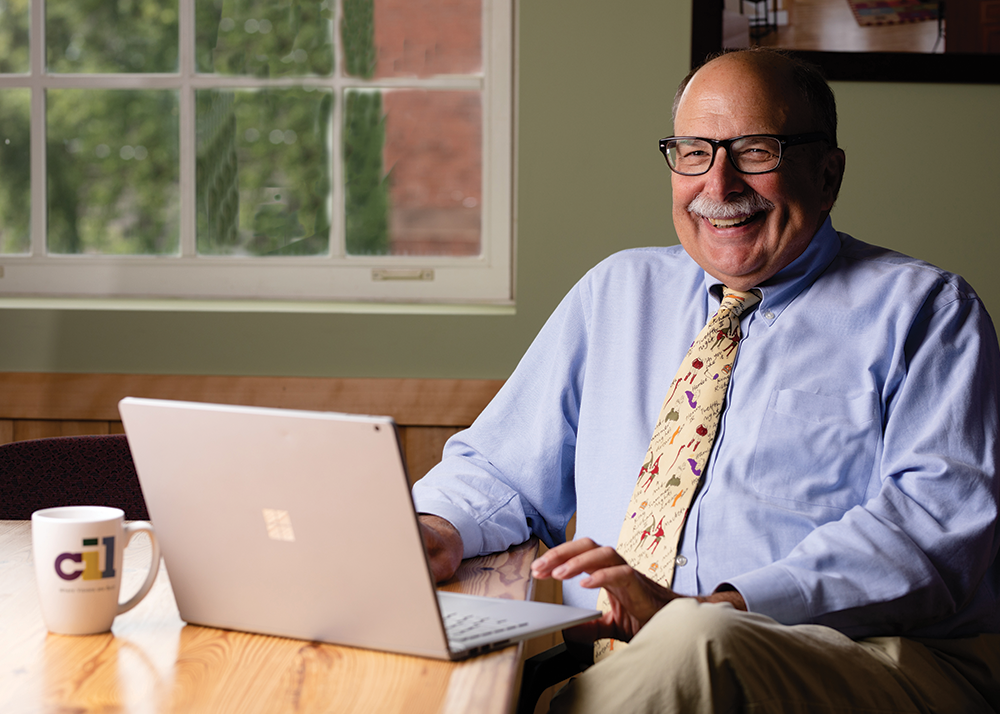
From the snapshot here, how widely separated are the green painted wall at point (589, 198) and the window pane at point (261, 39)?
53 centimetres

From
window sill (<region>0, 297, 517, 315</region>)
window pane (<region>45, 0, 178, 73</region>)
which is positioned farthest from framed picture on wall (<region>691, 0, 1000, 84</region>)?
Result: window pane (<region>45, 0, 178, 73</region>)

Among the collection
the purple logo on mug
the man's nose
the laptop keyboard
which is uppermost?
the man's nose

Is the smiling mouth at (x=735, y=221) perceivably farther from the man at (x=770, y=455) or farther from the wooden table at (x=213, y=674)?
the wooden table at (x=213, y=674)

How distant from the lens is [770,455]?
1.30 metres

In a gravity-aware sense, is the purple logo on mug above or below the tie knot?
below

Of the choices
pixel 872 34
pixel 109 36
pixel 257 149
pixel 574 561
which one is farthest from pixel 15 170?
pixel 872 34

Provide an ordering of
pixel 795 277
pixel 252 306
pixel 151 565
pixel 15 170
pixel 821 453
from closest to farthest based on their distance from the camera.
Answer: pixel 151 565, pixel 821 453, pixel 795 277, pixel 252 306, pixel 15 170

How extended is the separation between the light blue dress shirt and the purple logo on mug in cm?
44

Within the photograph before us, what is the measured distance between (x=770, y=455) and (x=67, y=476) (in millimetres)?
1206

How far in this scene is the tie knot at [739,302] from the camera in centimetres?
143

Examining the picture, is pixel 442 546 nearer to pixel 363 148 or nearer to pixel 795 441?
pixel 795 441

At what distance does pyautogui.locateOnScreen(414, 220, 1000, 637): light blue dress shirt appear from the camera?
1.15m

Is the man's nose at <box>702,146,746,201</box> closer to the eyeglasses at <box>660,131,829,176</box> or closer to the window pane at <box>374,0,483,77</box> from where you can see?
the eyeglasses at <box>660,131,829,176</box>

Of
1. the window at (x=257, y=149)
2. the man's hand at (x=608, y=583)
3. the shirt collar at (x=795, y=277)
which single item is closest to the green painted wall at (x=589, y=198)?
the window at (x=257, y=149)
